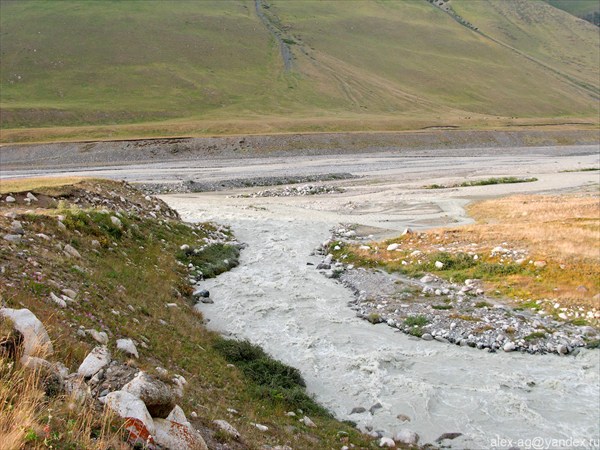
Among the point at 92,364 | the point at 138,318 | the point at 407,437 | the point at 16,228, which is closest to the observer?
the point at 92,364

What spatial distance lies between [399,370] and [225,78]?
138069 mm

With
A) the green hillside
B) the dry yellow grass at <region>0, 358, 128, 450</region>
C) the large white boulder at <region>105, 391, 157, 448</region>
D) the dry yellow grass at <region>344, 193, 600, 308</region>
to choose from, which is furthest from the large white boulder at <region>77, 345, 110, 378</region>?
the green hillside

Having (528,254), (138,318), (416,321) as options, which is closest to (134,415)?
(138,318)

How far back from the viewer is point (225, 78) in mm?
144625

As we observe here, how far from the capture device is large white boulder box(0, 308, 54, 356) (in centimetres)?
756

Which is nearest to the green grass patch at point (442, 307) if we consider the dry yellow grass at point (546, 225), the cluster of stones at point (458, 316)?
the cluster of stones at point (458, 316)

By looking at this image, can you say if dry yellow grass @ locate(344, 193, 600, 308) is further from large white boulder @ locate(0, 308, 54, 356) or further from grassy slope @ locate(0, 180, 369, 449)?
large white boulder @ locate(0, 308, 54, 356)

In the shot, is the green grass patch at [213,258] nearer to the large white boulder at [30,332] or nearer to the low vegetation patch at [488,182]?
the large white boulder at [30,332]

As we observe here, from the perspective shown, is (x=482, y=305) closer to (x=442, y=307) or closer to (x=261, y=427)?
(x=442, y=307)

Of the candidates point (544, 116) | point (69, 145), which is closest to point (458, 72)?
point (544, 116)

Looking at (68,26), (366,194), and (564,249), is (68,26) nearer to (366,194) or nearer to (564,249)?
(366,194)

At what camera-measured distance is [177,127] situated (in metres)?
99.9

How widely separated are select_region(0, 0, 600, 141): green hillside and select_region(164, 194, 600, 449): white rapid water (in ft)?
261

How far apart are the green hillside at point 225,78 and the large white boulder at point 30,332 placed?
9148 centimetres
